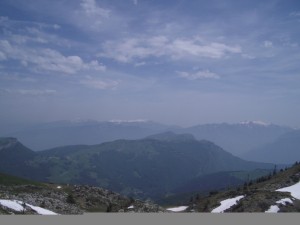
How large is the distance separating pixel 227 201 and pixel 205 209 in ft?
20.4

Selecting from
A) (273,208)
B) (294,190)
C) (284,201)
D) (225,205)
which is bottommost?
(225,205)

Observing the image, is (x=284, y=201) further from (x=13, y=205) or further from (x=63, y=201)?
(x=13, y=205)

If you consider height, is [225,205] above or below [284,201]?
below

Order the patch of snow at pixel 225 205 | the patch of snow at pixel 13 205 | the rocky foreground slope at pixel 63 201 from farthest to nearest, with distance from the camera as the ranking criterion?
the patch of snow at pixel 225 205, the rocky foreground slope at pixel 63 201, the patch of snow at pixel 13 205

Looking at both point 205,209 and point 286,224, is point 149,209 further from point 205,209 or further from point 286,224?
point 286,224

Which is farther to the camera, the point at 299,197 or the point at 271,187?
the point at 271,187

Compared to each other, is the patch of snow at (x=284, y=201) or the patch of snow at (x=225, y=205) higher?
the patch of snow at (x=284, y=201)

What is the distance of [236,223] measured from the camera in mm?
46188

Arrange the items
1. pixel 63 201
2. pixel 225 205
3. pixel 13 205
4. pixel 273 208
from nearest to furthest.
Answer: pixel 13 205 → pixel 273 208 → pixel 63 201 → pixel 225 205

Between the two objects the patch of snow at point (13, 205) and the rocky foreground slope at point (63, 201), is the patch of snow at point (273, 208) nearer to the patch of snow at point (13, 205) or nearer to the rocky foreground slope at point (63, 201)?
the rocky foreground slope at point (63, 201)

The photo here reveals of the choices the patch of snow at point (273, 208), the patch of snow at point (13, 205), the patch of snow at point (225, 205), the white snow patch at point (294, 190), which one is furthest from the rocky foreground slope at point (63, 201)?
the white snow patch at point (294, 190)

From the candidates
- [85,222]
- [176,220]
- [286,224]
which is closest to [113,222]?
[85,222]

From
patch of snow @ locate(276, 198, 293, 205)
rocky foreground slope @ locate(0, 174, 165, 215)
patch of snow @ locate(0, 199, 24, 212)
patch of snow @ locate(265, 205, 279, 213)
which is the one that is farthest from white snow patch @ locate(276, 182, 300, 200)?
patch of snow @ locate(0, 199, 24, 212)

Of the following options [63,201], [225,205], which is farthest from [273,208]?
[63,201]
